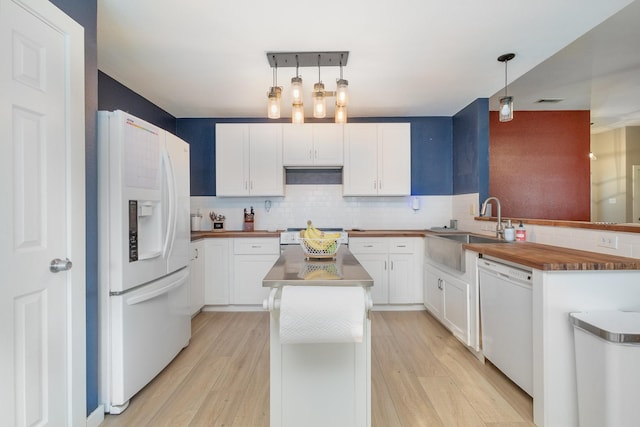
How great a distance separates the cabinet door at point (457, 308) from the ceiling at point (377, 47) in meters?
1.89

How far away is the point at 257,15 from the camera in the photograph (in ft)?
6.50

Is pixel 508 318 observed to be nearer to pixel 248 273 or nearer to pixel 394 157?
pixel 394 157

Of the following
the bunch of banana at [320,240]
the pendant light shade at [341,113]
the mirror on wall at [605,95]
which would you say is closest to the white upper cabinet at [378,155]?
the mirror on wall at [605,95]

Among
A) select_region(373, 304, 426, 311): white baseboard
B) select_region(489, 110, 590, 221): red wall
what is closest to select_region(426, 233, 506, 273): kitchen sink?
select_region(373, 304, 426, 311): white baseboard

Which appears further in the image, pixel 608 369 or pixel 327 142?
pixel 327 142

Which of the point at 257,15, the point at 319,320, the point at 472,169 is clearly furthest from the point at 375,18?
the point at 472,169

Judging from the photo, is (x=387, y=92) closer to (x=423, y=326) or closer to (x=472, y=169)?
(x=472, y=169)

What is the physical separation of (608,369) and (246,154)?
3.58 meters

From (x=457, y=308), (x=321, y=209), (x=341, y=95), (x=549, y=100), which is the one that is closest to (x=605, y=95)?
(x=549, y=100)

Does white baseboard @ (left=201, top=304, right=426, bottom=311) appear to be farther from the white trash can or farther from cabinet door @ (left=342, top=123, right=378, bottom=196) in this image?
the white trash can

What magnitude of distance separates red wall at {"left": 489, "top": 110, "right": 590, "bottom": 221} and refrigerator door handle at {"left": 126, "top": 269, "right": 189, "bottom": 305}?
3.98 m

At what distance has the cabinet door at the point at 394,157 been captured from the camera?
152 inches

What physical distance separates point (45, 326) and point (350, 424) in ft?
4.82

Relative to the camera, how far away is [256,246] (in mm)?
3615
